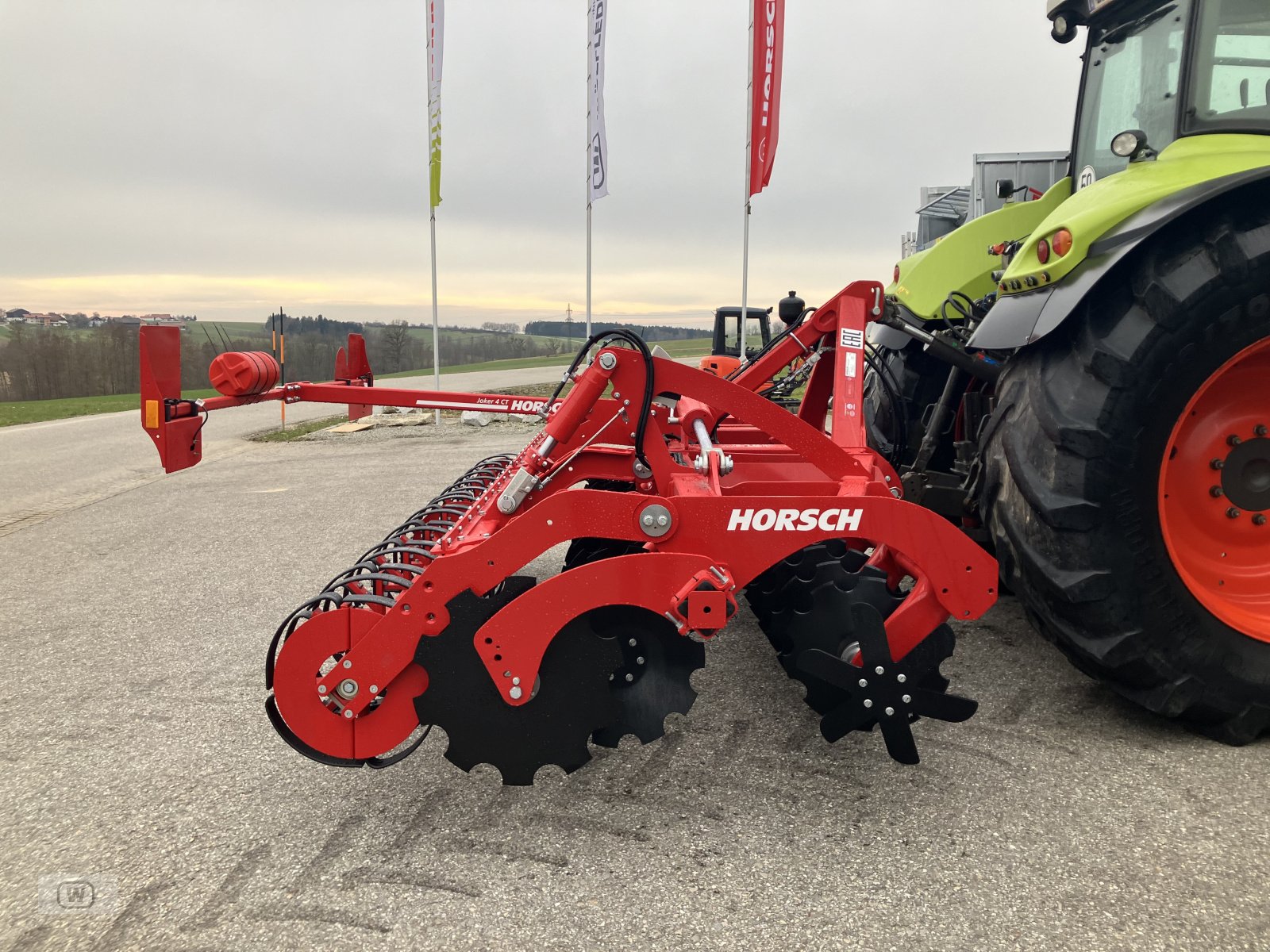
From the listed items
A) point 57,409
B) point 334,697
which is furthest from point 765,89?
point 57,409

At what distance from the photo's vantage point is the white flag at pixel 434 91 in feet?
35.8

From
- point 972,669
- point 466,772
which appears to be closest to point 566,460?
→ point 466,772

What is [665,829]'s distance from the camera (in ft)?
6.51

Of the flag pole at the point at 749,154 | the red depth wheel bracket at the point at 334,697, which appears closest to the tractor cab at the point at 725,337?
the flag pole at the point at 749,154

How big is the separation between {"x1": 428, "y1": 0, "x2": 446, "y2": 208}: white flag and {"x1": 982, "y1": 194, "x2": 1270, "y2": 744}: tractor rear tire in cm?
1023

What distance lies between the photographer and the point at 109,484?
7.64m

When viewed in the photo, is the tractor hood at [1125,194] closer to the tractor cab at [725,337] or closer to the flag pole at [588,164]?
the tractor cab at [725,337]

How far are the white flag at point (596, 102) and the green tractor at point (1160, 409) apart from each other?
995cm

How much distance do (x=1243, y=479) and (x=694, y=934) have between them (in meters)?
2.07

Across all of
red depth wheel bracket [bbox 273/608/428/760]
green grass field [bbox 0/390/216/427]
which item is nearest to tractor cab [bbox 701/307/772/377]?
red depth wheel bracket [bbox 273/608/428/760]

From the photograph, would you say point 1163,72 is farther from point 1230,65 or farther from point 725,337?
point 725,337

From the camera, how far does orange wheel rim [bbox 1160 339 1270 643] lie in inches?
95.5

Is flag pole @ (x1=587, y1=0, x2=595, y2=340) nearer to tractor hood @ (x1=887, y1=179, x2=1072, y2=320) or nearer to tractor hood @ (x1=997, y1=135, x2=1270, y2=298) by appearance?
tractor hood @ (x1=887, y1=179, x2=1072, y2=320)

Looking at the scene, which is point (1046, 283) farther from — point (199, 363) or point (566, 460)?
point (199, 363)
